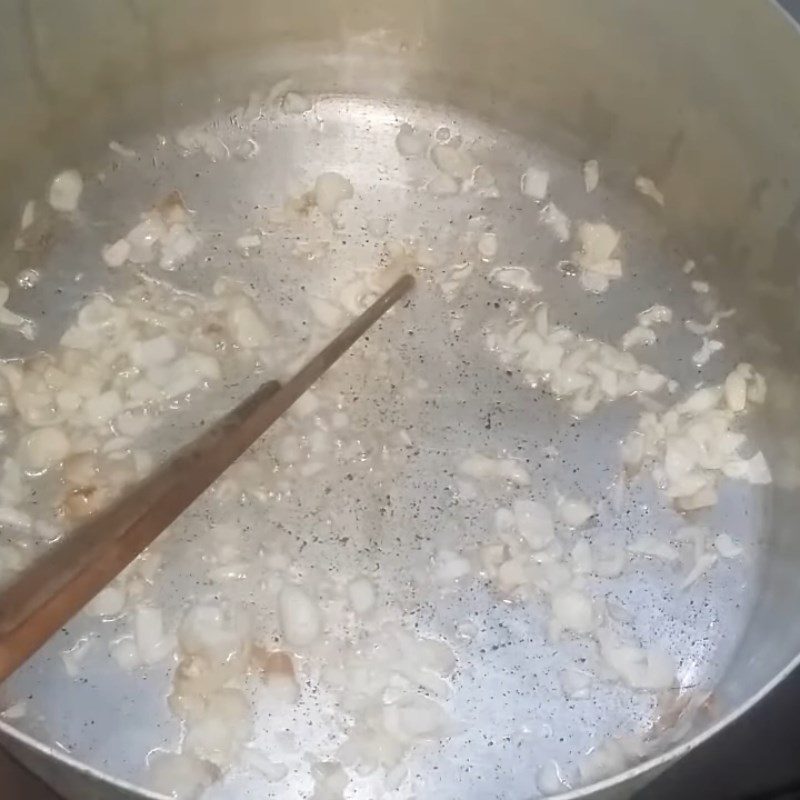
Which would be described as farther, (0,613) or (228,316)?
(228,316)

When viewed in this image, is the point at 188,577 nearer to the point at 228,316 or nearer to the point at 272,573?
the point at 272,573

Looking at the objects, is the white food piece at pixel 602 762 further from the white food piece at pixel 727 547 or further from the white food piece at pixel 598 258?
the white food piece at pixel 598 258

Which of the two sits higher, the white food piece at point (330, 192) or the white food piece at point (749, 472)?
the white food piece at point (749, 472)

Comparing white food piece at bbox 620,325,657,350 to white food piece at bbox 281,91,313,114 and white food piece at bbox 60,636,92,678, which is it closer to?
white food piece at bbox 281,91,313,114

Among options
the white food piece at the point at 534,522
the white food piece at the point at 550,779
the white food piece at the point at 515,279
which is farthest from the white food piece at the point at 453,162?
the white food piece at the point at 550,779

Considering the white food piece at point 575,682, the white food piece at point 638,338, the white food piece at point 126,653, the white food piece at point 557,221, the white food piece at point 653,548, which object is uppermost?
the white food piece at point 557,221

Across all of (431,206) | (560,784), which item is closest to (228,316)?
(431,206)

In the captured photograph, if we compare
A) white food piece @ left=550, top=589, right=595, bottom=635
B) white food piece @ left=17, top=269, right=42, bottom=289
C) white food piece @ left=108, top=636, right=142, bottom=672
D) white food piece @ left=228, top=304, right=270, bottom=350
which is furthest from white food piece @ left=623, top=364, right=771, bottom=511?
white food piece @ left=17, top=269, right=42, bottom=289
